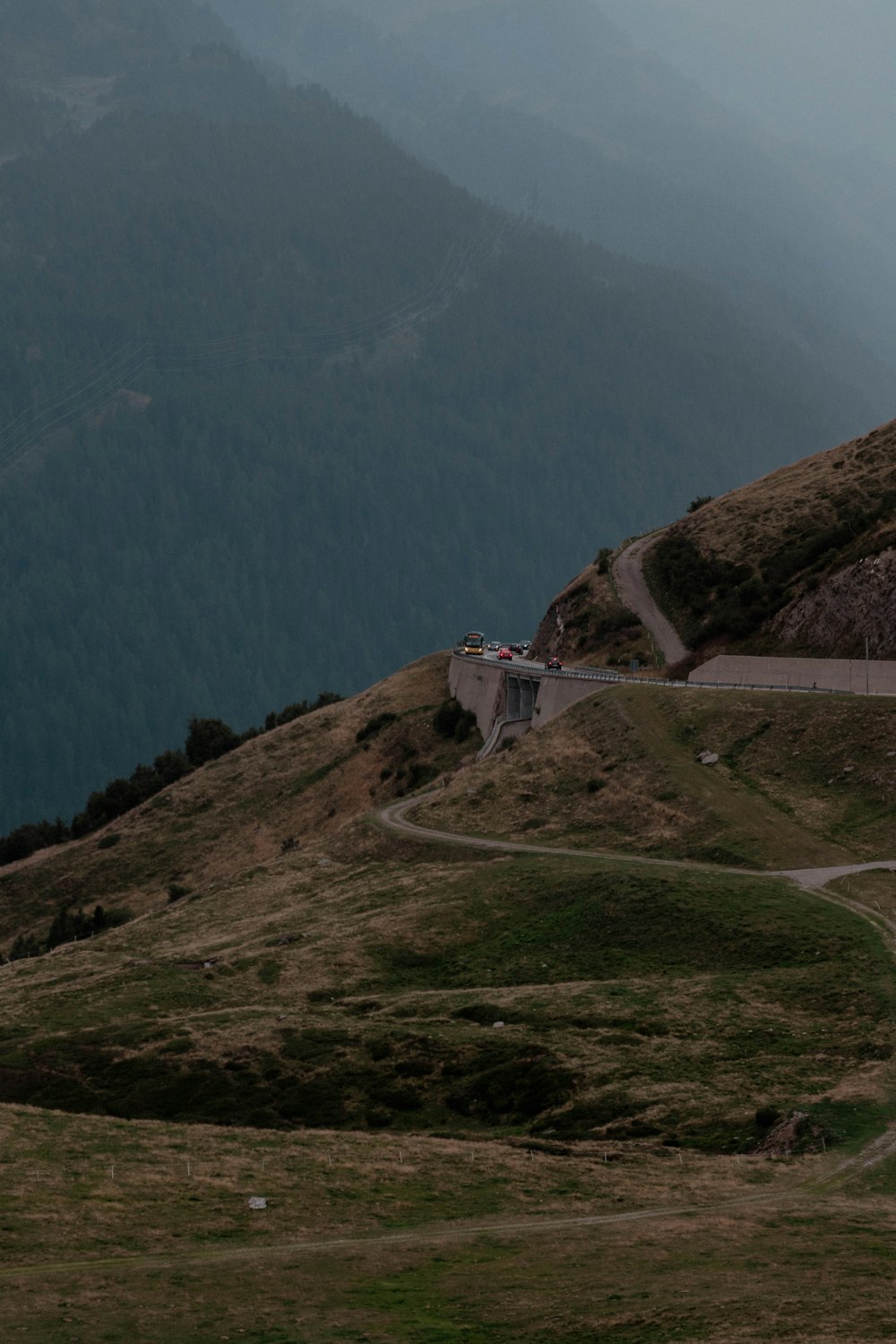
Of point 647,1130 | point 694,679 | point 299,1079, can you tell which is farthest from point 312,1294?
point 694,679

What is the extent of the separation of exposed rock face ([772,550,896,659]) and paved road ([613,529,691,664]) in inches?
403

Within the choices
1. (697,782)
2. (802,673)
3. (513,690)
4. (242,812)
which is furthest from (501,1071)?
(242,812)

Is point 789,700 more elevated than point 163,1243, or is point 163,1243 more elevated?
point 163,1243

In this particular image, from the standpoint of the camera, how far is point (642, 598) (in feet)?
401

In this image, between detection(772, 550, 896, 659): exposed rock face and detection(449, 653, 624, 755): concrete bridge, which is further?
detection(449, 653, 624, 755): concrete bridge

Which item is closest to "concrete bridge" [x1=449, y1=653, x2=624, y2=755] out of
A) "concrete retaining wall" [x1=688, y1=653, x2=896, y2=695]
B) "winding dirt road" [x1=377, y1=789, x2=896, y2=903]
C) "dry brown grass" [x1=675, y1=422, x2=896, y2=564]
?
"concrete retaining wall" [x1=688, y1=653, x2=896, y2=695]

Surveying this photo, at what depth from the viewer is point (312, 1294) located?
97.0 ft

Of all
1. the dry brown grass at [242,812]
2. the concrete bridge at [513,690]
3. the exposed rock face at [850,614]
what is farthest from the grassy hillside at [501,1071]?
the dry brown grass at [242,812]

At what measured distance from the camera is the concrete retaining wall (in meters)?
88.8

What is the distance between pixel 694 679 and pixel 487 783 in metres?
20.3

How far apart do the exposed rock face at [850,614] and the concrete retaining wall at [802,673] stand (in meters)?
3.12

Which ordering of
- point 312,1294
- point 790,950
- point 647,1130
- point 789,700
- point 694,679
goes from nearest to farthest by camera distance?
point 312,1294
point 647,1130
point 790,950
point 789,700
point 694,679

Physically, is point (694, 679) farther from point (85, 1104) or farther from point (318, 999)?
point (85, 1104)

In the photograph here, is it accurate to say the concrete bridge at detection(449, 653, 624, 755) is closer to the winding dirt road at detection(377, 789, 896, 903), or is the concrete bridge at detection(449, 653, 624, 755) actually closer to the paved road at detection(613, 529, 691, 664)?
the paved road at detection(613, 529, 691, 664)
